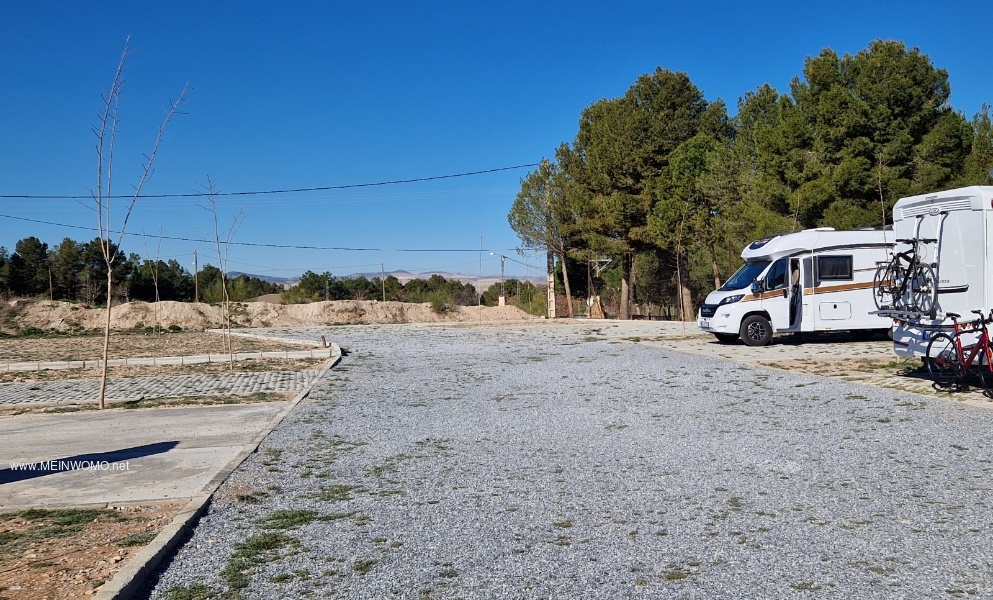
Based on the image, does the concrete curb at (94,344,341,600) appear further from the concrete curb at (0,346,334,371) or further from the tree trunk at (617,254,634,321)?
the tree trunk at (617,254,634,321)

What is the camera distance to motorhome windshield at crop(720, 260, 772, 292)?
17234 mm

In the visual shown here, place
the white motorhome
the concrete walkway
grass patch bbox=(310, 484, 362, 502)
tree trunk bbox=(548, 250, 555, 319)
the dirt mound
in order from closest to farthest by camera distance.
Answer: grass patch bbox=(310, 484, 362, 502) < the concrete walkway < the white motorhome < the dirt mound < tree trunk bbox=(548, 250, 555, 319)

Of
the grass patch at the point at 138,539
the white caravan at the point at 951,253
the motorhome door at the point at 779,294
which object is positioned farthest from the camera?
the motorhome door at the point at 779,294

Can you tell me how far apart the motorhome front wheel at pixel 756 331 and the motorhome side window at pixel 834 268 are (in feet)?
4.95

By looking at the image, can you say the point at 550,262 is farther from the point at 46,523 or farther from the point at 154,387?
the point at 46,523

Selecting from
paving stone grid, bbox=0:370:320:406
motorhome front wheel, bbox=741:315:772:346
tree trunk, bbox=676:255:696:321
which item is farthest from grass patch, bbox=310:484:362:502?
tree trunk, bbox=676:255:696:321

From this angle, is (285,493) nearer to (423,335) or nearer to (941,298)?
(941,298)

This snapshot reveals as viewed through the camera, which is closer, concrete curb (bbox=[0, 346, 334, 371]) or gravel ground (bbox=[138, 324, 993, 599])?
gravel ground (bbox=[138, 324, 993, 599])

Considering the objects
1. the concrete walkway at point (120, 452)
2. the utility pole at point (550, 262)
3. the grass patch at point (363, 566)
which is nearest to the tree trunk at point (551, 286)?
the utility pole at point (550, 262)

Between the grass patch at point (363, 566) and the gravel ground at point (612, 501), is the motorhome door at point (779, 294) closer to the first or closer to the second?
the gravel ground at point (612, 501)

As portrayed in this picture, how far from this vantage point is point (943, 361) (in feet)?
32.0

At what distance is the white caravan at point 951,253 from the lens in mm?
9453

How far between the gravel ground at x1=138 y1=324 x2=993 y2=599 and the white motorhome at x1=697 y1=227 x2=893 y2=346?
686 centimetres

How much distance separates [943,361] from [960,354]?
0.31 m
